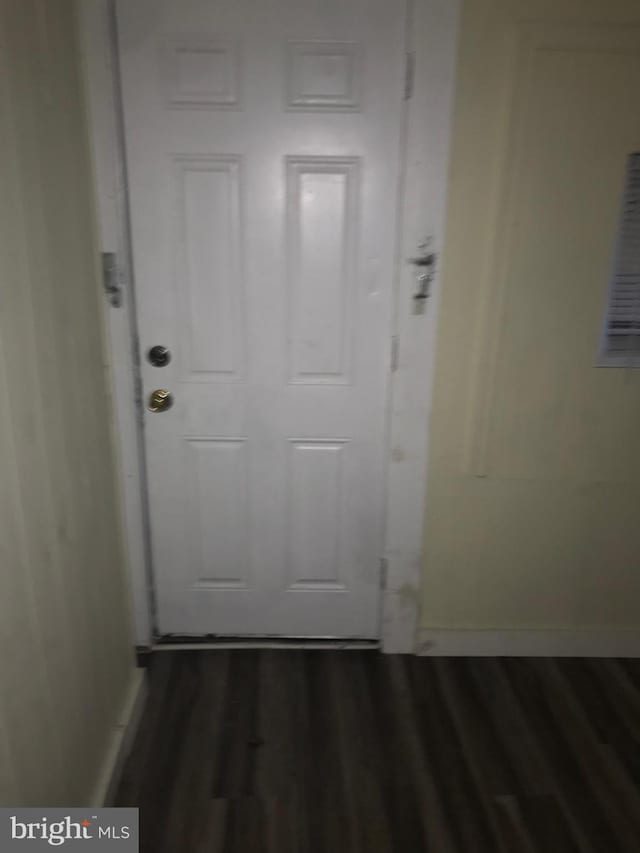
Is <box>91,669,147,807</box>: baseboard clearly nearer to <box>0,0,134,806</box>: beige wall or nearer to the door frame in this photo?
<box>0,0,134,806</box>: beige wall

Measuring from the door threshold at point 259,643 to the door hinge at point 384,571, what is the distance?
250 mm

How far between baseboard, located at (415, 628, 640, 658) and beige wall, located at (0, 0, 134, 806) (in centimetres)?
109

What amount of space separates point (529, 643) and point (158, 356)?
5.26 feet

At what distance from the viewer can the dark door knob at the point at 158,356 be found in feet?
6.37

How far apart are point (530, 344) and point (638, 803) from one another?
1299mm

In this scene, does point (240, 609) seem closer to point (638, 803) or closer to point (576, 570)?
point (576, 570)

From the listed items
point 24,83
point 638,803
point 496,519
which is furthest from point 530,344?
point 24,83

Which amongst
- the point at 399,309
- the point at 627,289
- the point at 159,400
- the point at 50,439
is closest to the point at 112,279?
the point at 159,400

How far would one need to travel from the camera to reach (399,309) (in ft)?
6.24

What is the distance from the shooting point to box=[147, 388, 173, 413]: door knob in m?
1.98

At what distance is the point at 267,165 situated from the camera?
5.92 feet

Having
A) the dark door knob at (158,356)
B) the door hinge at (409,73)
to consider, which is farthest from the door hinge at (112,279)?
the door hinge at (409,73)

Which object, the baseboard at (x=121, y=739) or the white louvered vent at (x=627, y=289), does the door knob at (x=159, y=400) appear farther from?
the white louvered vent at (x=627, y=289)

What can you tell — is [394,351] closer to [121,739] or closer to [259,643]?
[259,643]
